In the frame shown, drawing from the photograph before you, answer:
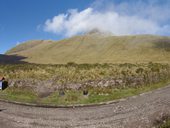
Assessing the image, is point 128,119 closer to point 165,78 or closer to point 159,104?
point 159,104

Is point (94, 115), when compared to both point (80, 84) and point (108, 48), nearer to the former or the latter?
point (80, 84)

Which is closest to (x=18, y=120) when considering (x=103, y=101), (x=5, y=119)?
(x=5, y=119)

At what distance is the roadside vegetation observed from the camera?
94.4ft

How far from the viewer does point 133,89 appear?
30.4 m

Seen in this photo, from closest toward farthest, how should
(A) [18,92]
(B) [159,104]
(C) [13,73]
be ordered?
(B) [159,104] → (A) [18,92] → (C) [13,73]

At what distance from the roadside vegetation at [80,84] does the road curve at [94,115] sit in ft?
9.51

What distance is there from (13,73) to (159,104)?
2516 cm

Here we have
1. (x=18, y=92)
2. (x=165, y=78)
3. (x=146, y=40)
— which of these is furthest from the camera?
(x=146, y=40)

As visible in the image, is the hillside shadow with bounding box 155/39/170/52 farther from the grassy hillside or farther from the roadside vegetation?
the roadside vegetation

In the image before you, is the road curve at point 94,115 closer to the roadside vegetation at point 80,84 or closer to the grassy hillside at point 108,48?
the roadside vegetation at point 80,84

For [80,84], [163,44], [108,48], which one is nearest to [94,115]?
[80,84]

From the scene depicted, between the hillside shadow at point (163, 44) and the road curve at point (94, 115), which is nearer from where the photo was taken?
the road curve at point (94, 115)

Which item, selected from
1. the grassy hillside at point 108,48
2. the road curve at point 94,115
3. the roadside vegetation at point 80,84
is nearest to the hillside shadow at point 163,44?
the grassy hillside at point 108,48

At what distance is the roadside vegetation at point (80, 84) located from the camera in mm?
28781
